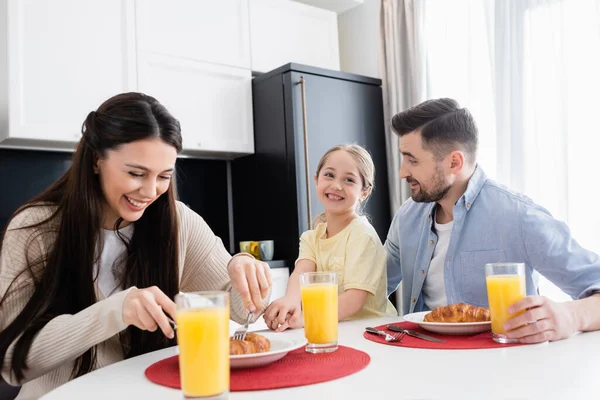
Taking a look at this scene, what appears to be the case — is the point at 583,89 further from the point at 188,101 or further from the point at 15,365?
the point at 15,365

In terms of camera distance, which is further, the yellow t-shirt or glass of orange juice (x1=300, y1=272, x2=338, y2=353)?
the yellow t-shirt

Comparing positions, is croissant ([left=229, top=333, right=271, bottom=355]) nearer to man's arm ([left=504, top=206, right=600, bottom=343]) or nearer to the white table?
the white table

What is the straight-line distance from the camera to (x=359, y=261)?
5.56ft

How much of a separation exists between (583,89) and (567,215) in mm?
605

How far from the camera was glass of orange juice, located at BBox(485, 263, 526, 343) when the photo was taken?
1.12m

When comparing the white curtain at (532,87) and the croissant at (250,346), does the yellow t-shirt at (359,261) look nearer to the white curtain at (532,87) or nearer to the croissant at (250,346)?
the croissant at (250,346)

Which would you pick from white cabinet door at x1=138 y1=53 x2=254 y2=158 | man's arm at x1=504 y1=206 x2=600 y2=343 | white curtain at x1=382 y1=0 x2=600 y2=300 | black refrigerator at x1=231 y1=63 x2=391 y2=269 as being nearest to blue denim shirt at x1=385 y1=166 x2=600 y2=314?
man's arm at x1=504 y1=206 x2=600 y2=343

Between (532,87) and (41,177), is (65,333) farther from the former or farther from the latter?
(532,87)

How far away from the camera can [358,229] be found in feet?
5.91

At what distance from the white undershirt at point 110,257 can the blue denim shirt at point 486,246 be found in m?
0.85

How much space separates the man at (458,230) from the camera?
1.42 metres

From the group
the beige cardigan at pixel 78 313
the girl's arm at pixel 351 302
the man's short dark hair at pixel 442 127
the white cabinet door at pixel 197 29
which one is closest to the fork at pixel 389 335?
the girl's arm at pixel 351 302

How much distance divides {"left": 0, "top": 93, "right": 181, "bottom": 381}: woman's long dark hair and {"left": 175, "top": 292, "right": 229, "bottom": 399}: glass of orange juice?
19.9 inches

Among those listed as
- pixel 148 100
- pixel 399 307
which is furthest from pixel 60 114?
pixel 399 307
